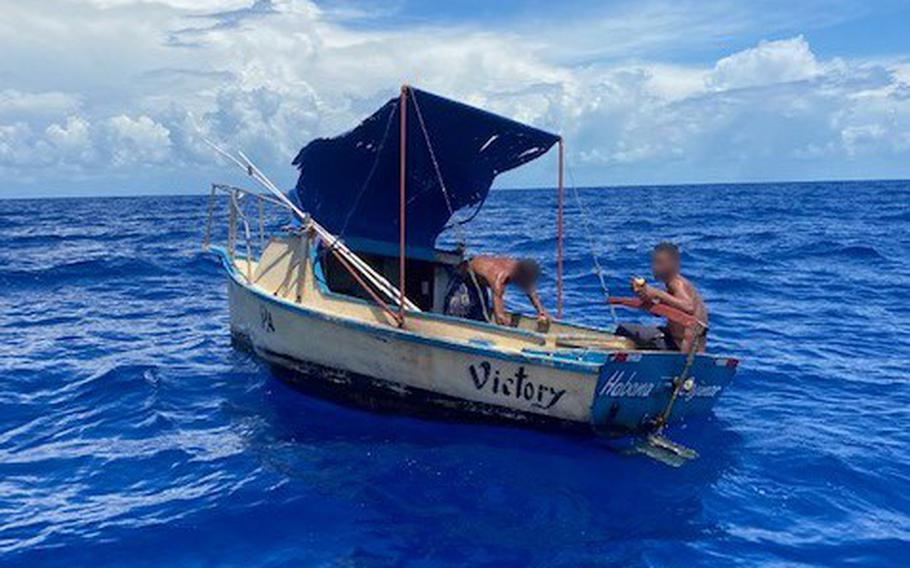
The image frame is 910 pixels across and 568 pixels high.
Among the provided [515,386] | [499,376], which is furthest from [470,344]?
[515,386]

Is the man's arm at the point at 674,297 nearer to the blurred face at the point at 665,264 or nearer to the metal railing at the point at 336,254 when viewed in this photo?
the blurred face at the point at 665,264

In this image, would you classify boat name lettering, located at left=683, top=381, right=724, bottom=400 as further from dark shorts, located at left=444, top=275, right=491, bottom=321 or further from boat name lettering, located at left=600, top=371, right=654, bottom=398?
dark shorts, located at left=444, top=275, right=491, bottom=321

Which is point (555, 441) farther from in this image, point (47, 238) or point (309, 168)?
point (47, 238)

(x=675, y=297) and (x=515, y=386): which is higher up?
(x=675, y=297)

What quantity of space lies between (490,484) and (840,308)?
13.0 meters

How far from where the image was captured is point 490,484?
803 centimetres

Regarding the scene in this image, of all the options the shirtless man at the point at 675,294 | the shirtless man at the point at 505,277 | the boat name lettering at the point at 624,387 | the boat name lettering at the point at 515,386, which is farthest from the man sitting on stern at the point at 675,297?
the shirtless man at the point at 505,277

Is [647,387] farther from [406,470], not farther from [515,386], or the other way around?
[406,470]

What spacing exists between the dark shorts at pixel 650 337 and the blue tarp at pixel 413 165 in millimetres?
2735

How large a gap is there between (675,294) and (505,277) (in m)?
2.37

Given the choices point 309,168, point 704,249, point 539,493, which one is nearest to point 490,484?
point 539,493

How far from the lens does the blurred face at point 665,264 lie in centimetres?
898

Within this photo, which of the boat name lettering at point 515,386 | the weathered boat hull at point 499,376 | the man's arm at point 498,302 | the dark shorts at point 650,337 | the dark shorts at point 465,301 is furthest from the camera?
the dark shorts at point 465,301

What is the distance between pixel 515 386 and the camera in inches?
348
